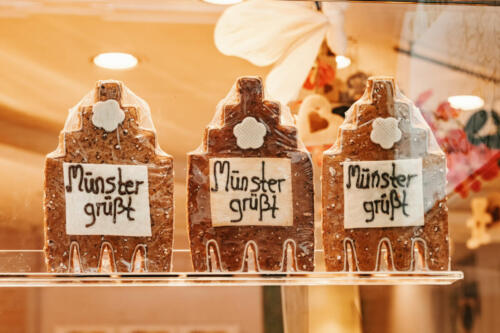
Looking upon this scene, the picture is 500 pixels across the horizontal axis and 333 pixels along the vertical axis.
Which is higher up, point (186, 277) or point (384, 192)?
point (384, 192)

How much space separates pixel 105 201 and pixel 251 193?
0.27 metres

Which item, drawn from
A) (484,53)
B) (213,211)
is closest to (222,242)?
(213,211)

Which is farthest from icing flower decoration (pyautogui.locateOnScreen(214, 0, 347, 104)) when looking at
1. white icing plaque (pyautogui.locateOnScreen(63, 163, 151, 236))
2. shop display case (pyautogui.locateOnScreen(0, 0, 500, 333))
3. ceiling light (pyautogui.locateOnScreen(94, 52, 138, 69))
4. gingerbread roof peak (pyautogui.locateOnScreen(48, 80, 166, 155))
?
white icing plaque (pyautogui.locateOnScreen(63, 163, 151, 236))

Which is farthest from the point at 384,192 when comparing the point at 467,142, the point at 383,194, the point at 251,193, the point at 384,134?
the point at 467,142

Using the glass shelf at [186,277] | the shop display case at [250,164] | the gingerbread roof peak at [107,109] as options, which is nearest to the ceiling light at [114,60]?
the shop display case at [250,164]

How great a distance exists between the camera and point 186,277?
1417mm

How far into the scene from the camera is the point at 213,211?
4.67 feet

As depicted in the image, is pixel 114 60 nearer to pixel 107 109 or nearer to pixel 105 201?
pixel 107 109

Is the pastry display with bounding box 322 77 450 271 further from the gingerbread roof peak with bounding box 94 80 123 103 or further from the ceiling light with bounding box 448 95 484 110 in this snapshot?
the gingerbread roof peak with bounding box 94 80 123 103

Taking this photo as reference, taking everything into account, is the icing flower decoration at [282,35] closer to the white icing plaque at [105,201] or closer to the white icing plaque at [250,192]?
the white icing plaque at [250,192]

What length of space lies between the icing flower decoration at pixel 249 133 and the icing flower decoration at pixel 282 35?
0.24 m

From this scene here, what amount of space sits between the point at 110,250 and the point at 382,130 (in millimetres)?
568

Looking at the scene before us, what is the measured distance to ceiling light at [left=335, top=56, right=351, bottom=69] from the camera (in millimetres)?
1705

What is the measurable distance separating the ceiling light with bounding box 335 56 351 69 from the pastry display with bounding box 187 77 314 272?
31 cm
